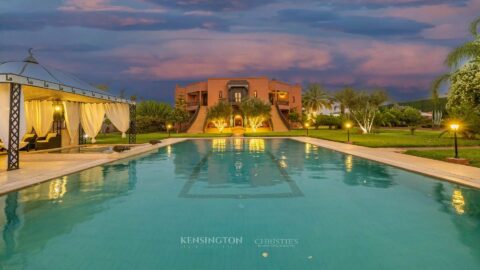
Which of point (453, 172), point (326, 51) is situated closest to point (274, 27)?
point (326, 51)

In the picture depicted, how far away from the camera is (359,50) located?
54500 millimetres

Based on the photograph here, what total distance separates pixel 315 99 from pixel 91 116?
2017 inches

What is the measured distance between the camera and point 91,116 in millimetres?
21094

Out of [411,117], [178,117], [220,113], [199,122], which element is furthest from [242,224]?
[411,117]

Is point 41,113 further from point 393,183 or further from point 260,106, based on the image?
point 260,106

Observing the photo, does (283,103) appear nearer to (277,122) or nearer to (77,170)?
(277,122)

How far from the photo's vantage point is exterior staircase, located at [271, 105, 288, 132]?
1868 inches

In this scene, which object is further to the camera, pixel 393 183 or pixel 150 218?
pixel 393 183

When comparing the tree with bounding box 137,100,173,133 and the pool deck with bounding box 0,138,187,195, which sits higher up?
the tree with bounding box 137,100,173,133

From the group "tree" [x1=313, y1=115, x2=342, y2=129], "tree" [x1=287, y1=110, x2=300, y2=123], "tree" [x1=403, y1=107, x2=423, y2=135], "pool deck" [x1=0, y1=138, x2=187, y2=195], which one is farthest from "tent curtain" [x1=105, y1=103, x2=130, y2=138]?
"tree" [x1=403, y1=107, x2=423, y2=135]

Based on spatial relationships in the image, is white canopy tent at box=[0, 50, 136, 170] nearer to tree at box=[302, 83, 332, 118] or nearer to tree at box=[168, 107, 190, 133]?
tree at box=[168, 107, 190, 133]

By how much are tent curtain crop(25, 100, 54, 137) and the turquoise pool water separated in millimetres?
11985

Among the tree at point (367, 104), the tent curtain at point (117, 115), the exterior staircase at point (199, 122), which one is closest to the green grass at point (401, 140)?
the tree at point (367, 104)

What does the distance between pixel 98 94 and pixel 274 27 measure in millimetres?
40998
